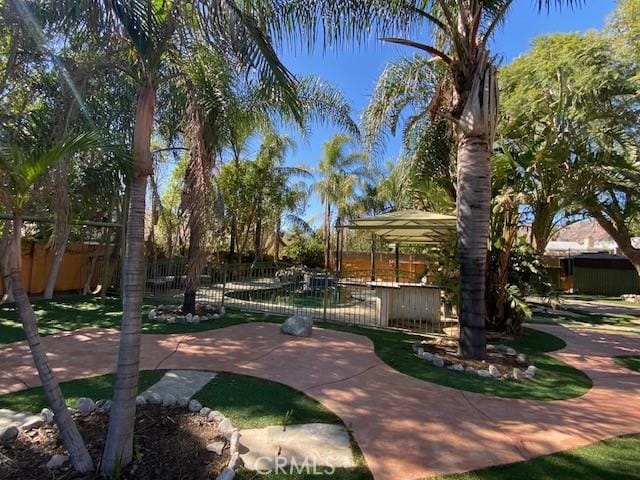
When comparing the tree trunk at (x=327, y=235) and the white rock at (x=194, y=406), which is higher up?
the tree trunk at (x=327, y=235)

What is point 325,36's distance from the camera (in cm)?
597

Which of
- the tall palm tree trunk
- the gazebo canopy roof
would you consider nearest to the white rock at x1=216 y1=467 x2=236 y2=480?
the tall palm tree trunk

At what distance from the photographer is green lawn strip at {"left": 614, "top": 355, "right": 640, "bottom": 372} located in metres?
6.42

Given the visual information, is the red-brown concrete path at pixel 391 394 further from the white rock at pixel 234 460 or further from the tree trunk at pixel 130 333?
the tree trunk at pixel 130 333

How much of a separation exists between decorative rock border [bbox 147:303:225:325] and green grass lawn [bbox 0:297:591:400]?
21 centimetres

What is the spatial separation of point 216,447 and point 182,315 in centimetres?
605

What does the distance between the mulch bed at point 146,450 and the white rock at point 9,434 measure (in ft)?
0.15

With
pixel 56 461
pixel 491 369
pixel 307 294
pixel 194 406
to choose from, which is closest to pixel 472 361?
pixel 491 369

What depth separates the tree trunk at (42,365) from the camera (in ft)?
8.50

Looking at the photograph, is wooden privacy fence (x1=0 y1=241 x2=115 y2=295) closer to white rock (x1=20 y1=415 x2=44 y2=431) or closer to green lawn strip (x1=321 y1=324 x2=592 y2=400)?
white rock (x1=20 y1=415 x2=44 y2=431)

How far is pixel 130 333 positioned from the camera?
288 cm

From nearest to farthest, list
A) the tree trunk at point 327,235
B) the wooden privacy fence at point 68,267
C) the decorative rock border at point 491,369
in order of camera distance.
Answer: the decorative rock border at point 491,369 → the wooden privacy fence at point 68,267 → the tree trunk at point 327,235

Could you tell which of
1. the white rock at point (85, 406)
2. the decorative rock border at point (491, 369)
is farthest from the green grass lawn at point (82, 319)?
the decorative rock border at point (491, 369)

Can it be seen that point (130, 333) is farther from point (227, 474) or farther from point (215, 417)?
point (215, 417)
